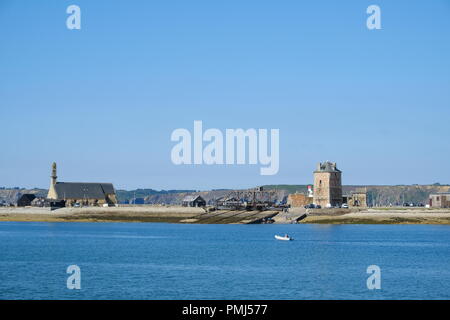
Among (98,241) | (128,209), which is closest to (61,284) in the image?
(98,241)

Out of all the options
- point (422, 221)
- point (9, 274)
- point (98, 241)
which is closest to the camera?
point (9, 274)

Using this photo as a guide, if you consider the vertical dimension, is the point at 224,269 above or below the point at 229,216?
below

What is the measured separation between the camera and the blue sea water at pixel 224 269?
193ft

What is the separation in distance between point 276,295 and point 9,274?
26730 mm

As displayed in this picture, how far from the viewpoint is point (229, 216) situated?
182m

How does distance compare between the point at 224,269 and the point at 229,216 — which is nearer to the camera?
the point at 224,269

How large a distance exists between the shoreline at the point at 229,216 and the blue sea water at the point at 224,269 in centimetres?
4963

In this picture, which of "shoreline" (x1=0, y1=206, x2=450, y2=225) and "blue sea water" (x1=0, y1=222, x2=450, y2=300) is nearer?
"blue sea water" (x1=0, y1=222, x2=450, y2=300)

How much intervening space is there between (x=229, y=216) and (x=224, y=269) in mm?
107668

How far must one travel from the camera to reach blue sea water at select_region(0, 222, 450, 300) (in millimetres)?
58719

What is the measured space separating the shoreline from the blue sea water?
49.6 meters

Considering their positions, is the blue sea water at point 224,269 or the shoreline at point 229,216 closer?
the blue sea water at point 224,269
